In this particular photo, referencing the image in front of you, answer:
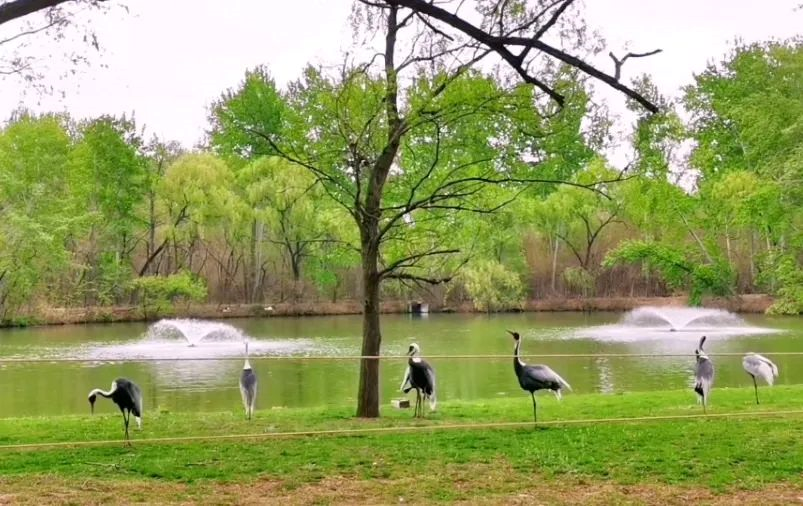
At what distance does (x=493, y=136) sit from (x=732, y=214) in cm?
3079

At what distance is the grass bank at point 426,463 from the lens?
532 centimetres

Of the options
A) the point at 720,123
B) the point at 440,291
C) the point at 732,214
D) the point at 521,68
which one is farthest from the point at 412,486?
the point at 720,123

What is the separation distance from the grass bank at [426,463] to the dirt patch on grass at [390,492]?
13mm

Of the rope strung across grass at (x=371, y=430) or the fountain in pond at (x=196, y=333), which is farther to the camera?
the fountain in pond at (x=196, y=333)

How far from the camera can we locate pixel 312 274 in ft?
152

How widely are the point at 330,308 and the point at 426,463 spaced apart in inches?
1481

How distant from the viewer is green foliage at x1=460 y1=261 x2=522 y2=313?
40.8 metres

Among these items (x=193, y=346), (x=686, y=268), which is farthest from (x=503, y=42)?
(x=686, y=268)

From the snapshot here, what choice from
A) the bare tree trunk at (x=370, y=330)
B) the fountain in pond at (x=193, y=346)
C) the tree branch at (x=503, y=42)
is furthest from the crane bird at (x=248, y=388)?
the fountain in pond at (x=193, y=346)

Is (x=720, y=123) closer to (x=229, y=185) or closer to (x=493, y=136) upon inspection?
(x=229, y=185)

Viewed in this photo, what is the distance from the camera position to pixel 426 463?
249 inches

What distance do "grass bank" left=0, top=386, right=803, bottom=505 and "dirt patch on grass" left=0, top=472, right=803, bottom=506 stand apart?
0.01 m

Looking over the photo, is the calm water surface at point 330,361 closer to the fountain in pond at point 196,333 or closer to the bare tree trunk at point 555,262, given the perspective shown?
the fountain in pond at point 196,333

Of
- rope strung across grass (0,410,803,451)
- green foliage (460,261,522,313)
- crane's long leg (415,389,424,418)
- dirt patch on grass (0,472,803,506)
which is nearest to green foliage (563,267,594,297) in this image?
green foliage (460,261,522,313)
